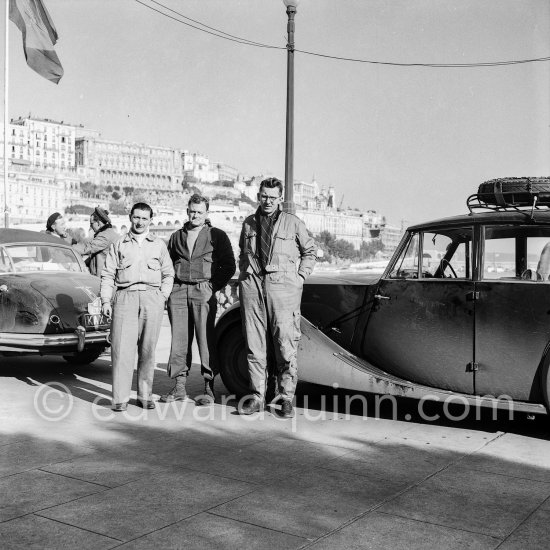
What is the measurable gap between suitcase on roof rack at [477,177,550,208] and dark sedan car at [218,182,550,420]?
41mm

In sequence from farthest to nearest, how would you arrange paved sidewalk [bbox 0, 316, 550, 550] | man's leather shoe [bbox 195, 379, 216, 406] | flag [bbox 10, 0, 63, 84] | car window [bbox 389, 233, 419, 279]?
flag [bbox 10, 0, 63, 84] → man's leather shoe [bbox 195, 379, 216, 406] → car window [bbox 389, 233, 419, 279] → paved sidewalk [bbox 0, 316, 550, 550]

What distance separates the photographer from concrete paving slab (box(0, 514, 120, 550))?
3.10 meters

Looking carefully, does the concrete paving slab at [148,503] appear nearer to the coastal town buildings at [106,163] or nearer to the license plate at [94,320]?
the license plate at [94,320]

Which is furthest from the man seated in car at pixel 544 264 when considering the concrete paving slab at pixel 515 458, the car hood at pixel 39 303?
the car hood at pixel 39 303

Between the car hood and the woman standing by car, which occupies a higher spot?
the woman standing by car

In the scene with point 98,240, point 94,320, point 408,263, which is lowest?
point 94,320

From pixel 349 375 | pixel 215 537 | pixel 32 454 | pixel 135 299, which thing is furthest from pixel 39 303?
pixel 215 537

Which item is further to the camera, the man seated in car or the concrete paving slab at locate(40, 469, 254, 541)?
the man seated in car

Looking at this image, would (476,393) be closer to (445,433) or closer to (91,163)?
(445,433)

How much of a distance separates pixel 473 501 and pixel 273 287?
2.50 meters

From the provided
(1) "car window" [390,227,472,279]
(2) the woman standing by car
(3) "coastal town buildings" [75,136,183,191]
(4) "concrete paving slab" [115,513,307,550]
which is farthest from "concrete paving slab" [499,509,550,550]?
(3) "coastal town buildings" [75,136,183,191]

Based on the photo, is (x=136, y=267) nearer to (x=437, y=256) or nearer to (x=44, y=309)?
(x=44, y=309)

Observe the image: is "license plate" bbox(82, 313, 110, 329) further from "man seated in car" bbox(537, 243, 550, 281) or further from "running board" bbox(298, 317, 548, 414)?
"man seated in car" bbox(537, 243, 550, 281)

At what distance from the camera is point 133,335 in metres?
6.00
